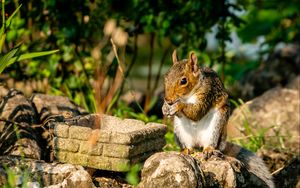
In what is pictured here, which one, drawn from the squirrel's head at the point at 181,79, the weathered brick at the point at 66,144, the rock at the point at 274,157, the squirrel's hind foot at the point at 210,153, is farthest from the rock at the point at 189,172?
the rock at the point at 274,157

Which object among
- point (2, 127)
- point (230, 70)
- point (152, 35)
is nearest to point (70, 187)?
point (2, 127)

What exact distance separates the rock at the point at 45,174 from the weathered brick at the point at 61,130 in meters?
0.24

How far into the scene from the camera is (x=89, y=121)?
673 cm

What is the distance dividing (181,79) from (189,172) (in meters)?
0.95

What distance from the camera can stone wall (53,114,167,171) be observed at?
20.3 feet

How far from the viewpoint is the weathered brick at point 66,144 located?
6.31 m

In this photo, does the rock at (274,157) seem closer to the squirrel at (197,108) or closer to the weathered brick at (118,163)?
the squirrel at (197,108)

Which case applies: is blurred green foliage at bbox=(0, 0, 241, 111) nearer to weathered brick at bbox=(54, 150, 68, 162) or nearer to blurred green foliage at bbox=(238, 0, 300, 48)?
weathered brick at bbox=(54, 150, 68, 162)

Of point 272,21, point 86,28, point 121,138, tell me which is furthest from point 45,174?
point 272,21

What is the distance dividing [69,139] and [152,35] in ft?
12.4

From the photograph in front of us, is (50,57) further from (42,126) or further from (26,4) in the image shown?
(42,126)

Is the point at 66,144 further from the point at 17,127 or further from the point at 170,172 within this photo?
the point at 170,172

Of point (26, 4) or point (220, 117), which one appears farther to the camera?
point (26, 4)

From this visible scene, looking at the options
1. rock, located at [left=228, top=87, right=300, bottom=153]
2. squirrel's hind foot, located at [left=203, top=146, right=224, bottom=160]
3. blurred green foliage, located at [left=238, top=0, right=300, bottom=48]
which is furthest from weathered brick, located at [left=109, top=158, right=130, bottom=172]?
blurred green foliage, located at [left=238, top=0, right=300, bottom=48]
